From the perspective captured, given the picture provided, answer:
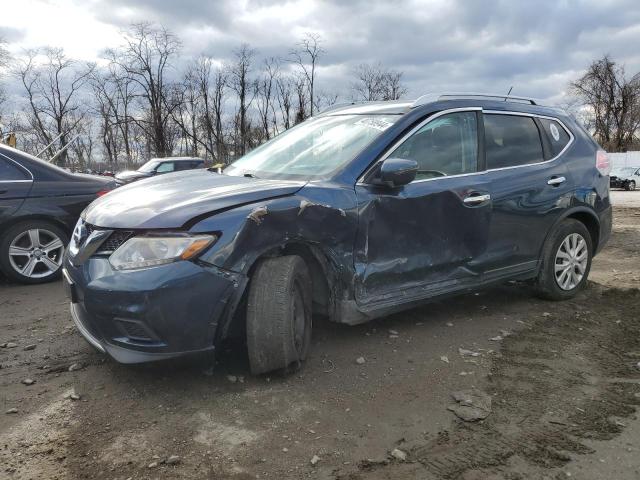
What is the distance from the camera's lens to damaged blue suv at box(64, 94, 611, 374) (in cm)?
283

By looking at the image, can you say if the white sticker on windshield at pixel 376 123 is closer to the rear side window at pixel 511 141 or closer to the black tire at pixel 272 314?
the rear side window at pixel 511 141

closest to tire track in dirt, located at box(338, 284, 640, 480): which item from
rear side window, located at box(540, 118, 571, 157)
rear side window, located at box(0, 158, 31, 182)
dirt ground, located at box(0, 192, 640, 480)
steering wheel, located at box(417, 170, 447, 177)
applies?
dirt ground, located at box(0, 192, 640, 480)

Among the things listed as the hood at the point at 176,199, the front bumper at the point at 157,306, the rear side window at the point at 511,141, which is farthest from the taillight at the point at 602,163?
the front bumper at the point at 157,306

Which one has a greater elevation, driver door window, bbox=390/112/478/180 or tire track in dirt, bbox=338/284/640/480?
driver door window, bbox=390/112/478/180

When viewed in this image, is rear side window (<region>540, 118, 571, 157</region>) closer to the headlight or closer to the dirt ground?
the dirt ground

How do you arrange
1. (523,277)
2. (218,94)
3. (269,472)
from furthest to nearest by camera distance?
1. (218,94)
2. (523,277)
3. (269,472)

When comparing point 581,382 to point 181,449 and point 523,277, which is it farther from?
point 181,449

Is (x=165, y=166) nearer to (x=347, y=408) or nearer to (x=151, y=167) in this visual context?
(x=151, y=167)

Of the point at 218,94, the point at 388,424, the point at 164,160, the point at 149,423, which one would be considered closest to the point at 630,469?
the point at 388,424

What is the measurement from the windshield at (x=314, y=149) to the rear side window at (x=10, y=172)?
2.72 meters

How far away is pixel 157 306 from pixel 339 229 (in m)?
1.19

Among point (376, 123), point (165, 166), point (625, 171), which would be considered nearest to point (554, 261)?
point (376, 123)

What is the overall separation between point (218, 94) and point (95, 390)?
52529mm

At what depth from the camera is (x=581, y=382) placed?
332 cm
